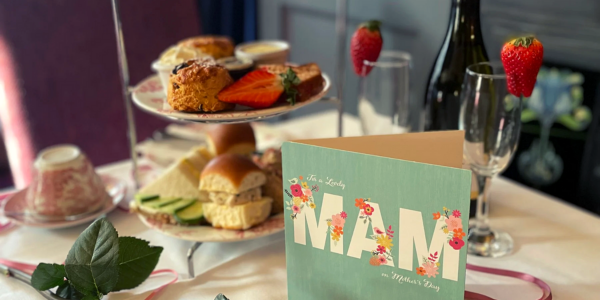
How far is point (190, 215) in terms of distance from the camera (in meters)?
0.84

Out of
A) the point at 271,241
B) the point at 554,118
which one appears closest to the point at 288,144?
the point at 271,241

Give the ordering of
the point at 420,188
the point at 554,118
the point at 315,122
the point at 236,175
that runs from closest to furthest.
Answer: the point at 420,188
the point at 236,175
the point at 315,122
the point at 554,118

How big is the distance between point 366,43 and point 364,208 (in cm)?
40

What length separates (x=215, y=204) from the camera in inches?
32.9

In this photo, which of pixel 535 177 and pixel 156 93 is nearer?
pixel 156 93

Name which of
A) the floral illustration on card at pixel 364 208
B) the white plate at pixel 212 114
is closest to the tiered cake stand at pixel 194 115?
the white plate at pixel 212 114

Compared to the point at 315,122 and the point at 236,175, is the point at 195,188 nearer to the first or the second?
the point at 236,175

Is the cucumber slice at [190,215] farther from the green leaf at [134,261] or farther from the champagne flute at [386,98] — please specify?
the champagne flute at [386,98]

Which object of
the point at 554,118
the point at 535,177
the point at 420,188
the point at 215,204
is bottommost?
the point at 535,177

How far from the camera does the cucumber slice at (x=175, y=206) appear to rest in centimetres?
85

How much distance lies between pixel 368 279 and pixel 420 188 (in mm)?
140

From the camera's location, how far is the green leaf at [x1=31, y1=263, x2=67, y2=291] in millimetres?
701

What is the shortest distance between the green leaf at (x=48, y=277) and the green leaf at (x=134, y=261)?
0.07 meters

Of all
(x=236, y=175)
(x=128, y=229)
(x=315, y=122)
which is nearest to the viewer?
(x=236, y=175)
